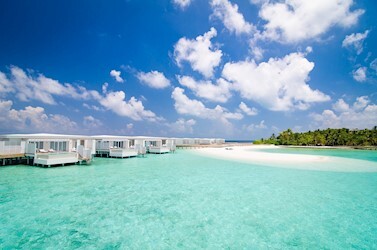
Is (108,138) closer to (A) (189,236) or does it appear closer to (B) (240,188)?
(B) (240,188)

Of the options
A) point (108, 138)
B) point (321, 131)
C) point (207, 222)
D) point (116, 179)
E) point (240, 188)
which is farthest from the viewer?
point (321, 131)

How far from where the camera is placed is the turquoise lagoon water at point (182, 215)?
5867 millimetres

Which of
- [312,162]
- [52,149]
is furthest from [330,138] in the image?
[52,149]

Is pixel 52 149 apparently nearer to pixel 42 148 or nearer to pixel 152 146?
pixel 42 148

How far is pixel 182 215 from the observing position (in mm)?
7719

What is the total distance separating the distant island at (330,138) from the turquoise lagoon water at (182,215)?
6859cm

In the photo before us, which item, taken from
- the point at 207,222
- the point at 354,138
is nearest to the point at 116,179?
the point at 207,222

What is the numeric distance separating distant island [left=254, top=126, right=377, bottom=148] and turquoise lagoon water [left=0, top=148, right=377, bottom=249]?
225 feet

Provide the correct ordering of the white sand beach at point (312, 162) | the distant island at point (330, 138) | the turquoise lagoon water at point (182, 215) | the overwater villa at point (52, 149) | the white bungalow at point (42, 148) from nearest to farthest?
the turquoise lagoon water at point (182, 215) < the white bungalow at point (42, 148) < the overwater villa at point (52, 149) < the white sand beach at point (312, 162) < the distant island at point (330, 138)

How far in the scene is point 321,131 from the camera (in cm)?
7894

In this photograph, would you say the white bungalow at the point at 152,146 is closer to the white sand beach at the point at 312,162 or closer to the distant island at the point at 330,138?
the white sand beach at the point at 312,162

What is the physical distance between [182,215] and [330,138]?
261 feet

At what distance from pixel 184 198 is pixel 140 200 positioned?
189 centimetres

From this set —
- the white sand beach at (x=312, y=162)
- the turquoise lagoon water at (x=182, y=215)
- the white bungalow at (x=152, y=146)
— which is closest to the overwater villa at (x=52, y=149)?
the white bungalow at (x=152, y=146)
